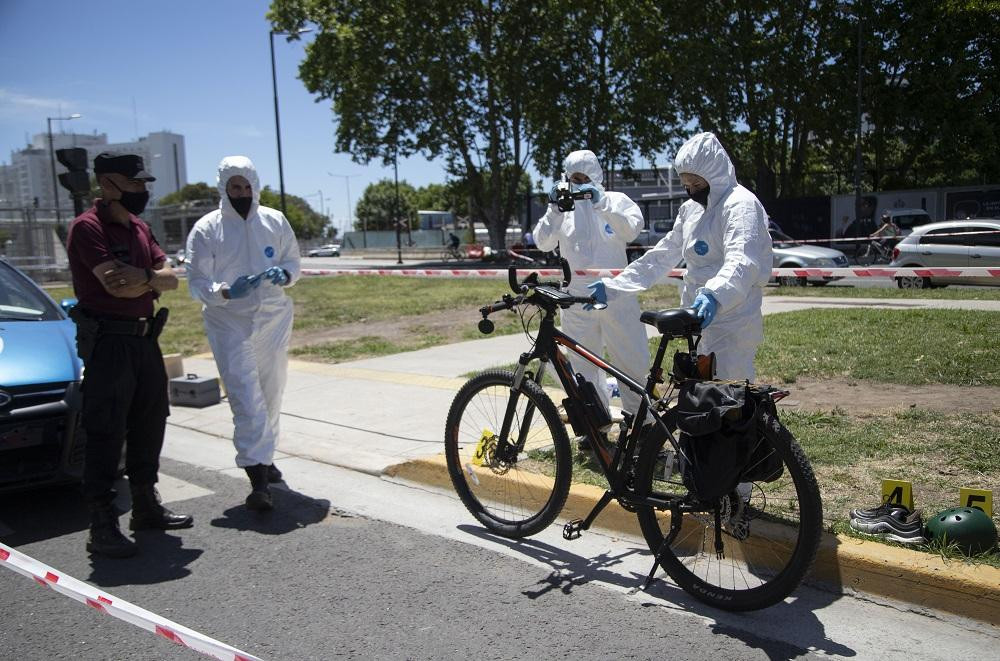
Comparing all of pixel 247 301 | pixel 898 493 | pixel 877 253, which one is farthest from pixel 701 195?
pixel 877 253

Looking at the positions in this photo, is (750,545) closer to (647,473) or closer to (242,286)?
(647,473)

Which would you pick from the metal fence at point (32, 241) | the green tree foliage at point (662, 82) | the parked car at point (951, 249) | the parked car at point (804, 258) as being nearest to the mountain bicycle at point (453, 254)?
the green tree foliage at point (662, 82)

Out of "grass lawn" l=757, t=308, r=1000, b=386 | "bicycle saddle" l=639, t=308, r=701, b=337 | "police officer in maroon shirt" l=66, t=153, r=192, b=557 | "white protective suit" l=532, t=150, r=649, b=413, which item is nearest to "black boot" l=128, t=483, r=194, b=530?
"police officer in maroon shirt" l=66, t=153, r=192, b=557

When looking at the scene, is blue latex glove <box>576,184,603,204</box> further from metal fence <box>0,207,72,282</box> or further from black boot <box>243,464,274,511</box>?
metal fence <box>0,207,72,282</box>

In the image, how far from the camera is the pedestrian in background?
535 centimetres

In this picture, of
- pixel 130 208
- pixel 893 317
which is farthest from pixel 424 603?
pixel 893 317

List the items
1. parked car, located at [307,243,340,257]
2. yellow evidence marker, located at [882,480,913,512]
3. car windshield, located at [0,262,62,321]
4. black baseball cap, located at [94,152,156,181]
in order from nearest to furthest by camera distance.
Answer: yellow evidence marker, located at [882,480,913,512], black baseball cap, located at [94,152,156,181], car windshield, located at [0,262,62,321], parked car, located at [307,243,340,257]

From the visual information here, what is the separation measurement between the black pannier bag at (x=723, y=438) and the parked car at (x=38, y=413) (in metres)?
3.54

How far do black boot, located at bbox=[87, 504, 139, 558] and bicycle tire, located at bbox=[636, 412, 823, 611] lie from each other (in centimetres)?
265

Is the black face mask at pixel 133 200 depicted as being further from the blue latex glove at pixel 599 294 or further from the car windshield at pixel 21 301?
the blue latex glove at pixel 599 294

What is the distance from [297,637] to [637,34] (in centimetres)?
3544

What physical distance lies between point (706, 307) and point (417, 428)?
3596 mm

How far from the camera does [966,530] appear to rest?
12.2ft

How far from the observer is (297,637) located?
3.63m
